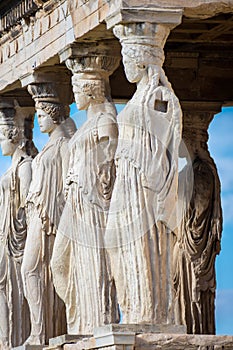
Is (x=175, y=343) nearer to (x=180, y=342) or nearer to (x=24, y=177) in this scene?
(x=180, y=342)

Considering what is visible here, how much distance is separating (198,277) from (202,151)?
1.62 meters

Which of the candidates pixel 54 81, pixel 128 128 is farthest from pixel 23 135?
pixel 128 128

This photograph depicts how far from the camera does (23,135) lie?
84.4 ft

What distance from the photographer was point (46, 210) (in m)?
23.7

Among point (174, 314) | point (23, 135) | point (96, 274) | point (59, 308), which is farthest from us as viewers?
point (23, 135)

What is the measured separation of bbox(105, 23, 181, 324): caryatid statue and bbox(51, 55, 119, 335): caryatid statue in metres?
1.57

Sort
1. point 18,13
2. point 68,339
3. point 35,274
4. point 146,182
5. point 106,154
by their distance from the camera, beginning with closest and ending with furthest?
point 146,182 < point 68,339 < point 106,154 < point 35,274 < point 18,13

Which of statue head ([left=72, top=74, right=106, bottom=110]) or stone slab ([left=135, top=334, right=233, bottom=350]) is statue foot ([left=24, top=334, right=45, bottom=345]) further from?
stone slab ([left=135, top=334, right=233, bottom=350])

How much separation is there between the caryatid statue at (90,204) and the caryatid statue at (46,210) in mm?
1034

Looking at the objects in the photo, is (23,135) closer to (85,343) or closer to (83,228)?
(83,228)

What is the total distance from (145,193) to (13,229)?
17.8ft

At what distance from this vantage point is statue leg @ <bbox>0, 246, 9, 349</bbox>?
25422mm

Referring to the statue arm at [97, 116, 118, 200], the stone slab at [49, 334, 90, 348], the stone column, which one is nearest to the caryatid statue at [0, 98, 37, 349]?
the statue arm at [97, 116, 118, 200]

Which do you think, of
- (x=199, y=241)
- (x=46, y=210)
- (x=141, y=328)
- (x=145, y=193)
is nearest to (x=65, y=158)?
(x=46, y=210)
